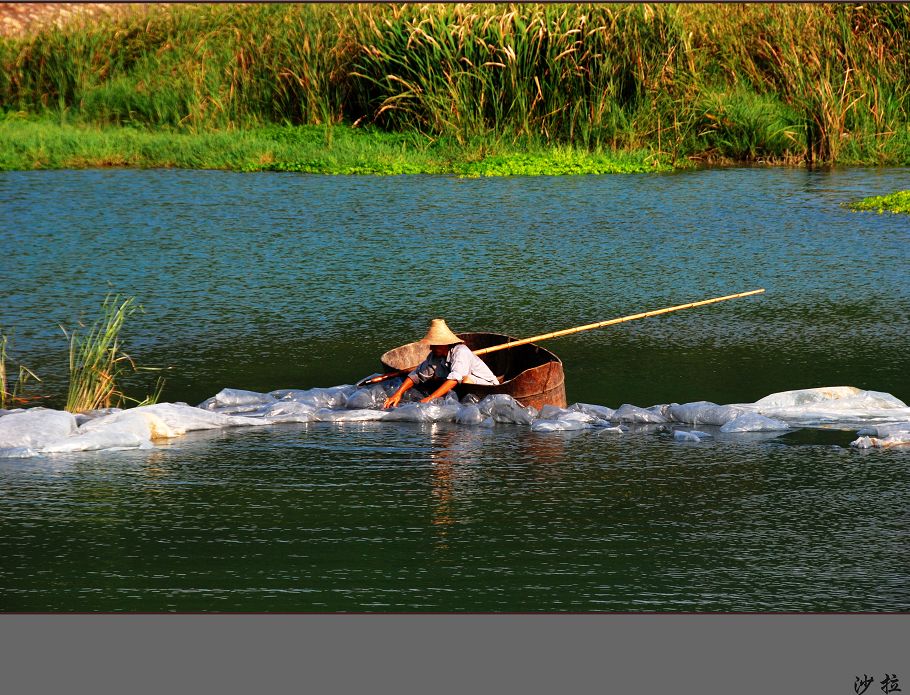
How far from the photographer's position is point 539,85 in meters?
15.8

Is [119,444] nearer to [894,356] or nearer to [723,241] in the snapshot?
[894,356]

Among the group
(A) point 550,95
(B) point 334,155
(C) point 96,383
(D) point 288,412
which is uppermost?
(A) point 550,95

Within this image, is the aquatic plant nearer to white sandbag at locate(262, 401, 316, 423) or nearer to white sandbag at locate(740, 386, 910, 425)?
white sandbag at locate(262, 401, 316, 423)

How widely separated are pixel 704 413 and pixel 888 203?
6839mm

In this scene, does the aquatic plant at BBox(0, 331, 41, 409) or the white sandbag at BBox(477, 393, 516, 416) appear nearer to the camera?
Result: the white sandbag at BBox(477, 393, 516, 416)

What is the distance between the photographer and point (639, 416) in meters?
7.48

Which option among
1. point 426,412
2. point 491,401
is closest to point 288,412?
point 426,412

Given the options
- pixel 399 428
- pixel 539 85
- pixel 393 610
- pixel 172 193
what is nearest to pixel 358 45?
pixel 539 85

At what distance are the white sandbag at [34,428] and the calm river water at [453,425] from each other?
0.19 m

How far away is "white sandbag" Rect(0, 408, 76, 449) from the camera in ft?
22.8

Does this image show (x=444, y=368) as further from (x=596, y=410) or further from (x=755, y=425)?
(x=755, y=425)

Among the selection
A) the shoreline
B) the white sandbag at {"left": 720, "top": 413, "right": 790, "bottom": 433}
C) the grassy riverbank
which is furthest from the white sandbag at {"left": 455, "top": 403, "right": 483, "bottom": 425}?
the grassy riverbank

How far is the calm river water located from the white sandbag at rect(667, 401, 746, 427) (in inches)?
14.0

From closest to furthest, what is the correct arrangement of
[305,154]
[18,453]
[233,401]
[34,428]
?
[18,453], [34,428], [233,401], [305,154]
